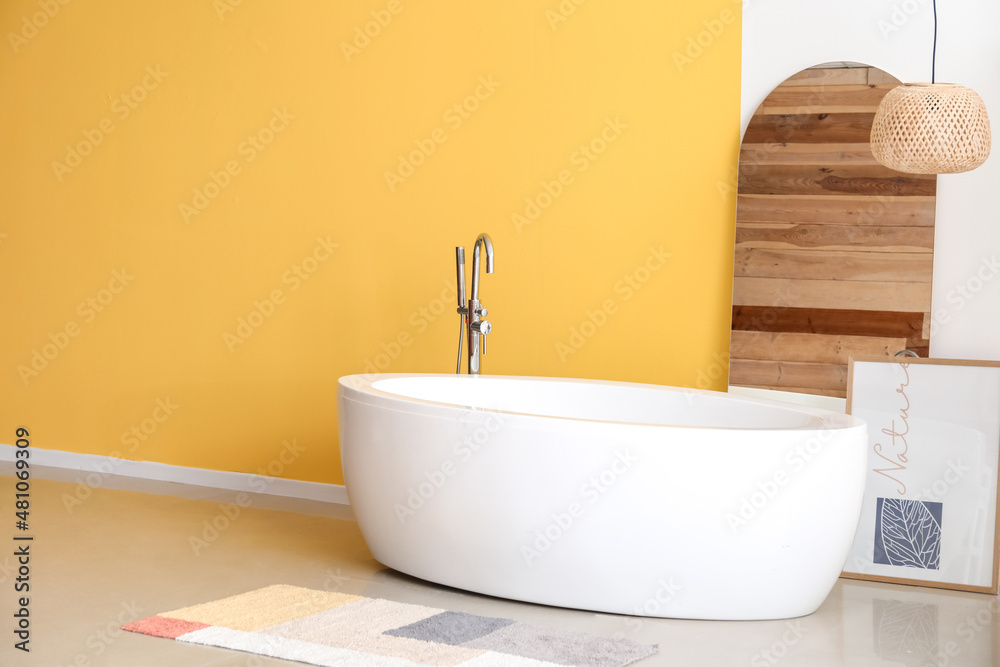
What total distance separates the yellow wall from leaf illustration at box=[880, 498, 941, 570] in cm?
70

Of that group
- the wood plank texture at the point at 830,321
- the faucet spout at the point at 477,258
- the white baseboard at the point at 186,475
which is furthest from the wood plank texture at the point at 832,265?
the white baseboard at the point at 186,475

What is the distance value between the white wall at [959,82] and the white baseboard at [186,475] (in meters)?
2.39

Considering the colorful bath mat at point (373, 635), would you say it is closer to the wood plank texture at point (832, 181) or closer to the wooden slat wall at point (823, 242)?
the wooden slat wall at point (823, 242)

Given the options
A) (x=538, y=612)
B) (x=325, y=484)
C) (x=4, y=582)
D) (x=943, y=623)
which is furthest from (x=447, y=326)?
(x=943, y=623)

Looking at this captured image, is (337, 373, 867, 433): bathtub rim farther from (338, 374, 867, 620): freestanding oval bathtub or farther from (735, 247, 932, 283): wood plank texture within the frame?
(735, 247, 932, 283): wood plank texture

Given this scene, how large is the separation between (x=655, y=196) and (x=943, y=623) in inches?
65.8

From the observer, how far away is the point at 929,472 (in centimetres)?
317

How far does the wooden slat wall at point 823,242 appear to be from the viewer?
3266 mm

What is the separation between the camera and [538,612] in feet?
8.86

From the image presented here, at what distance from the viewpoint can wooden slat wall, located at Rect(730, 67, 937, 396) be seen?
10.7 ft

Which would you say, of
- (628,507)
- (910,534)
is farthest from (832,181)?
(628,507)

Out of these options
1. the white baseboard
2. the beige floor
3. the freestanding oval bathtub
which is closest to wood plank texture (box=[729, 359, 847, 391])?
the freestanding oval bathtub

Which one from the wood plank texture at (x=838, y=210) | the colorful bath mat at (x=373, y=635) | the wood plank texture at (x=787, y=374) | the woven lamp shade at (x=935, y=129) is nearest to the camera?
the colorful bath mat at (x=373, y=635)

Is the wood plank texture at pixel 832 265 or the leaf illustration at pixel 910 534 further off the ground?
the wood plank texture at pixel 832 265
